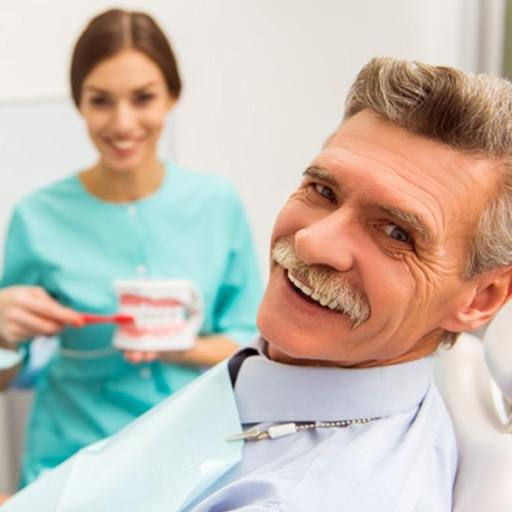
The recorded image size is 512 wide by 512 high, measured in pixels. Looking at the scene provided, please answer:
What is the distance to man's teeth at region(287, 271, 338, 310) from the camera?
903 millimetres

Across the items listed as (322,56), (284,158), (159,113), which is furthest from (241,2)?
(159,113)

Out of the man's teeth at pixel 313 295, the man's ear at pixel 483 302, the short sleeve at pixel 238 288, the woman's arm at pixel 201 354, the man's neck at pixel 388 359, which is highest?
the man's teeth at pixel 313 295

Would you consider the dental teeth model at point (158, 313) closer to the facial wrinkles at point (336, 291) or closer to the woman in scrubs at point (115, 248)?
the woman in scrubs at point (115, 248)

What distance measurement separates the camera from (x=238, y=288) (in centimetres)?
175

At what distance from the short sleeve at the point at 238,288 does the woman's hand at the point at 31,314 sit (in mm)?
332

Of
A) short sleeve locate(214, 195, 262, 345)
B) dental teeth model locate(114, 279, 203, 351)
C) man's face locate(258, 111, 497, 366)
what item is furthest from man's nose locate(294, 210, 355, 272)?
short sleeve locate(214, 195, 262, 345)

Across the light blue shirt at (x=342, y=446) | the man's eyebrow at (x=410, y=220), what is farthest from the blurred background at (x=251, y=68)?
the man's eyebrow at (x=410, y=220)

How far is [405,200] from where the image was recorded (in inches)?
34.5

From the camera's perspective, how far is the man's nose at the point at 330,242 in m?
0.88

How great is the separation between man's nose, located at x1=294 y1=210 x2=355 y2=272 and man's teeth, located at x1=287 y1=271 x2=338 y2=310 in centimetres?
3

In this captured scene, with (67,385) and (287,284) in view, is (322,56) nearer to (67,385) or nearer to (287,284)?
(67,385)

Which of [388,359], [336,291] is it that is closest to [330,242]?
[336,291]

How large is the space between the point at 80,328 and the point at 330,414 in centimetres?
79

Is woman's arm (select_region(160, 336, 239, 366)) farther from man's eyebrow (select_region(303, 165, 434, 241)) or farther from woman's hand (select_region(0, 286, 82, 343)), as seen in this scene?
man's eyebrow (select_region(303, 165, 434, 241))
